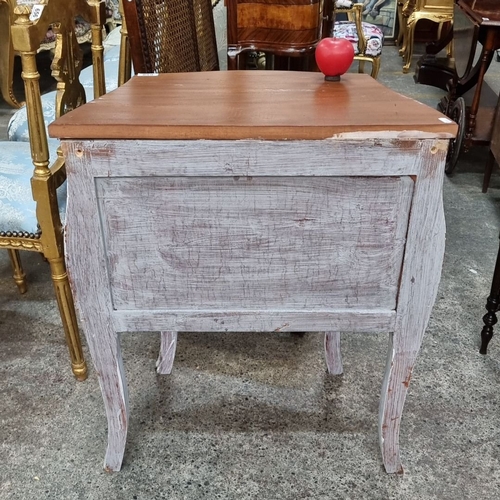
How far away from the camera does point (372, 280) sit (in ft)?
3.22

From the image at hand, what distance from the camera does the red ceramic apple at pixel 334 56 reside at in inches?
46.1

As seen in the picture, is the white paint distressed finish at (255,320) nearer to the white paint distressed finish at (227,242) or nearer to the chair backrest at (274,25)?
the white paint distressed finish at (227,242)

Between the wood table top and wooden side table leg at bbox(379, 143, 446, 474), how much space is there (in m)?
0.08

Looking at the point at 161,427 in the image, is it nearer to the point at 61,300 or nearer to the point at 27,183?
the point at 61,300

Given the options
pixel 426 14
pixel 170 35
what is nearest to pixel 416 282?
pixel 170 35

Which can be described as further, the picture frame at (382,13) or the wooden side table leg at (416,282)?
the picture frame at (382,13)

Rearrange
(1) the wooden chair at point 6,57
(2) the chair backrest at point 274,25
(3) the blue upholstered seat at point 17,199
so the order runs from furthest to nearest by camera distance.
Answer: (1) the wooden chair at point 6,57 → (2) the chair backrest at point 274,25 → (3) the blue upholstered seat at point 17,199

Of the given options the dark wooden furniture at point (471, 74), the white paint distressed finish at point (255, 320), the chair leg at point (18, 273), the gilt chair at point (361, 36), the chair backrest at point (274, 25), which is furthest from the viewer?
the gilt chair at point (361, 36)

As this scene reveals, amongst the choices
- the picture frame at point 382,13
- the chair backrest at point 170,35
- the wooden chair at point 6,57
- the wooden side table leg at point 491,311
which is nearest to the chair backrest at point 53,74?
the chair backrest at point 170,35

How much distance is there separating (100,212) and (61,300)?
1.95ft

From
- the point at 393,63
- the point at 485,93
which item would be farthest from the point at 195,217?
the point at 393,63

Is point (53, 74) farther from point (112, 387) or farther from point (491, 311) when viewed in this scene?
point (491, 311)

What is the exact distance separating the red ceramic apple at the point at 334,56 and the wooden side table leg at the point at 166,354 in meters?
0.79

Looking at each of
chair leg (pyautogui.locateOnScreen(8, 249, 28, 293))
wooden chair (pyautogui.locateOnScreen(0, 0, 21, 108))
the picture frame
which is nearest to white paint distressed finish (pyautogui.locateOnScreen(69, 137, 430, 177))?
chair leg (pyautogui.locateOnScreen(8, 249, 28, 293))
